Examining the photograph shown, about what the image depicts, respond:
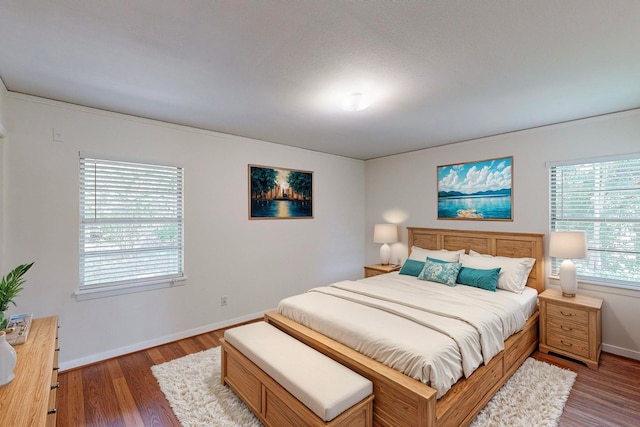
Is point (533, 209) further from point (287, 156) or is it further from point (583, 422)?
point (287, 156)

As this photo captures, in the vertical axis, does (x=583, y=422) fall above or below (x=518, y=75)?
below

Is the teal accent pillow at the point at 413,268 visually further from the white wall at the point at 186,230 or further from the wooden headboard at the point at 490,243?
the white wall at the point at 186,230

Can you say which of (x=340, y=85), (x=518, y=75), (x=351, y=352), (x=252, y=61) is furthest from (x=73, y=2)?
(x=518, y=75)

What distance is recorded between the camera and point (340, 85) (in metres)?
2.32

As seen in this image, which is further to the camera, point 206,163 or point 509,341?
point 206,163

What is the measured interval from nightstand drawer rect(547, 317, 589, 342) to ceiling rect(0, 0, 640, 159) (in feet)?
6.94

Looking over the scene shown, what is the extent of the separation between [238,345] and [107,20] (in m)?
2.29

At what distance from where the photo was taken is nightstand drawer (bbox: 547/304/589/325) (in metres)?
2.85

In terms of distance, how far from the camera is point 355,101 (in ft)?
8.24

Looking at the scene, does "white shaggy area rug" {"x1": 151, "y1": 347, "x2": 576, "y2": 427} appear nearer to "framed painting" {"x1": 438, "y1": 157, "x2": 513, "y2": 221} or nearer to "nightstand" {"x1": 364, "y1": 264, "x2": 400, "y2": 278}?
"framed painting" {"x1": 438, "y1": 157, "x2": 513, "y2": 221}

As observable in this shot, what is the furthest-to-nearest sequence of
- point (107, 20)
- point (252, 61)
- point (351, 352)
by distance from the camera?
point (351, 352) < point (252, 61) < point (107, 20)

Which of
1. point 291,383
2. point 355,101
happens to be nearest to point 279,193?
point 355,101

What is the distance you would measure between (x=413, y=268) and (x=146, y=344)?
330cm

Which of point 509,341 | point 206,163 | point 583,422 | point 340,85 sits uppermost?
point 340,85
